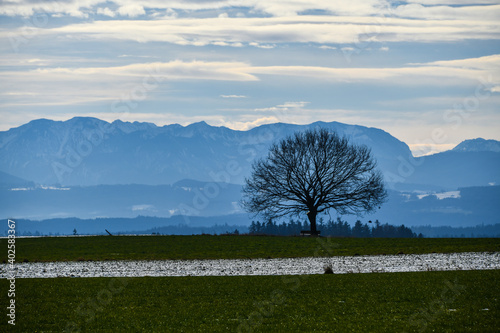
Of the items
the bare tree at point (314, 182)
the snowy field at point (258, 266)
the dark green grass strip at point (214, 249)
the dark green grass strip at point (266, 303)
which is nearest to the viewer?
the dark green grass strip at point (266, 303)

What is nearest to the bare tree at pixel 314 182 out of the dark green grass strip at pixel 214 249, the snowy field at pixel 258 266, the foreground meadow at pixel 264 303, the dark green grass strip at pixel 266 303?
the dark green grass strip at pixel 214 249

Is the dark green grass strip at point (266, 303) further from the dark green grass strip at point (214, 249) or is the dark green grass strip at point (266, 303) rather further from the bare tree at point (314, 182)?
the bare tree at point (314, 182)

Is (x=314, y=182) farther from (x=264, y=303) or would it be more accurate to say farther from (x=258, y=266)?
(x=264, y=303)

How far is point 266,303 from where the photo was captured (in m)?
25.0

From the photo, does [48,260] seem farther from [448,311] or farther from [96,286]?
[448,311]

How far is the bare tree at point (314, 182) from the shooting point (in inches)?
3250

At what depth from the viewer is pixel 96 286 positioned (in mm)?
30484

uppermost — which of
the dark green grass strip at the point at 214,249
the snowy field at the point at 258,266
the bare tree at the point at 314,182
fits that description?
the bare tree at the point at 314,182

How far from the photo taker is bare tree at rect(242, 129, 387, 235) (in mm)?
82562

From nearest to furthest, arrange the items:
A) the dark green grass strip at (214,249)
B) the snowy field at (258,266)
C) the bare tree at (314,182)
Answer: the snowy field at (258,266) < the dark green grass strip at (214,249) < the bare tree at (314,182)

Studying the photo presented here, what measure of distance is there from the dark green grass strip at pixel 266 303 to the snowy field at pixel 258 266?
3922mm

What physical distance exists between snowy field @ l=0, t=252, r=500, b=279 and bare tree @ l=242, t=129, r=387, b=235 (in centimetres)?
3430

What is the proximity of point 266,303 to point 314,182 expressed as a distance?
2318 inches

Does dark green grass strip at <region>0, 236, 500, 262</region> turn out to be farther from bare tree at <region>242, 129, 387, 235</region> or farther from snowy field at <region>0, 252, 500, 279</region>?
bare tree at <region>242, 129, 387, 235</region>
